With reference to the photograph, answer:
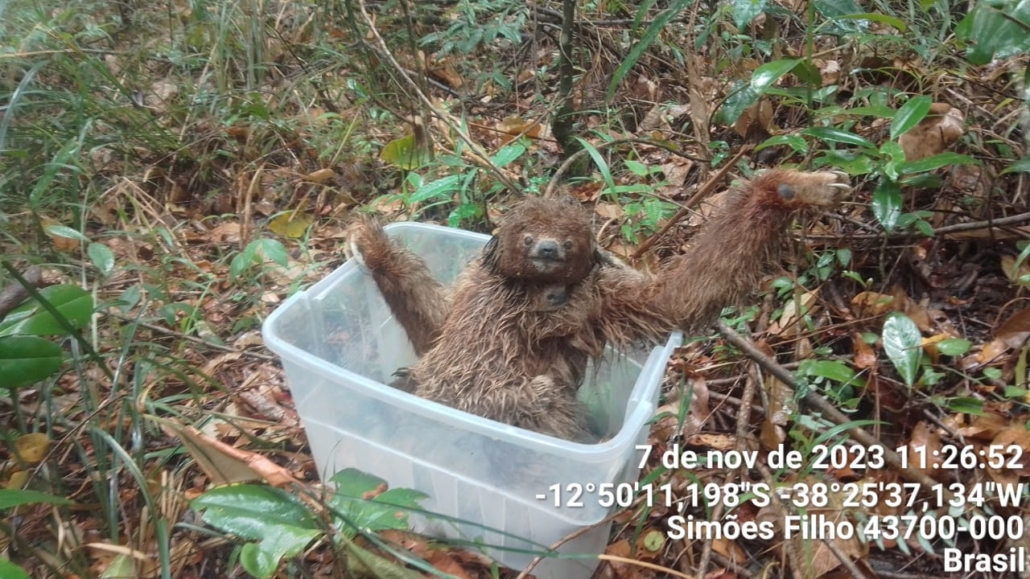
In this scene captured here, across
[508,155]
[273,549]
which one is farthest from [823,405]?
[273,549]

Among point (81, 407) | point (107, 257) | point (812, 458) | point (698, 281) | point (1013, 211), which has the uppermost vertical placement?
point (107, 257)

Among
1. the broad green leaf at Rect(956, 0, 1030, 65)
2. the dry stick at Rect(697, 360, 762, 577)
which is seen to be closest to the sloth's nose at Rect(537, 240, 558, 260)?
the dry stick at Rect(697, 360, 762, 577)

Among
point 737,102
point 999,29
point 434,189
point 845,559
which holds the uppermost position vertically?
point 999,29

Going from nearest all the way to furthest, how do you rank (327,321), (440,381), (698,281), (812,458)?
(698,281), (812,458), (440,381), (327,321)

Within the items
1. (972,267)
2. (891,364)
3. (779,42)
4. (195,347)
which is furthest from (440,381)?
(779,42)

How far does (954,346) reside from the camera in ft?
6.77

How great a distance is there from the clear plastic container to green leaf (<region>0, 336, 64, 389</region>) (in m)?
0.53

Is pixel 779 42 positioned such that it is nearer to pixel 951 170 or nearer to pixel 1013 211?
pixel 951 170

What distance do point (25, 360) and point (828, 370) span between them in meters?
2.18

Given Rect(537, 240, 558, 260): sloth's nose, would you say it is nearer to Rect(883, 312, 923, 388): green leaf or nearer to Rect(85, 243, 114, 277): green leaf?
Rect(883, 312, 923, 388): green leaf

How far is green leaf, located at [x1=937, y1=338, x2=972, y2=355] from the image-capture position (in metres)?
2.05

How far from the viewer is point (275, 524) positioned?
5.00 feet

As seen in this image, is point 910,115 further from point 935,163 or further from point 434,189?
point 434,189

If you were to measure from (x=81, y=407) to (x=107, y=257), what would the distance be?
1.74 ft
